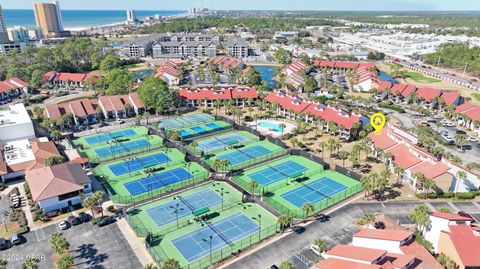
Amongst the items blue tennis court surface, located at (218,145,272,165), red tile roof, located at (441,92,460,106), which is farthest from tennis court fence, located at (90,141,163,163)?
red tile roof, located at (441,92,460,106)

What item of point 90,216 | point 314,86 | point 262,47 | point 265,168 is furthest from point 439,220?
point 262,47

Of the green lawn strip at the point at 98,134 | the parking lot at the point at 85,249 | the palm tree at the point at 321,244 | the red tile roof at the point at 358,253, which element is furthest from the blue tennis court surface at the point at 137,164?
the red tile roof at the point at 358,253

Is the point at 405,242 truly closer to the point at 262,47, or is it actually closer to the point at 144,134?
the point at 144,134

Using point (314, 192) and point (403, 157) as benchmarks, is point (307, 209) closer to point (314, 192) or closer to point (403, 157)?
point (314, 192)

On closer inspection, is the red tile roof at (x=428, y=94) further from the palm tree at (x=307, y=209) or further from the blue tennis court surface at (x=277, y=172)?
the palm tree at (x=307, y=209)

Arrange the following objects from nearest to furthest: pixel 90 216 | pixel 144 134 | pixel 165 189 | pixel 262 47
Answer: pixel 90 216, pixel 165 189, pixel 144 134, pixel 262 47

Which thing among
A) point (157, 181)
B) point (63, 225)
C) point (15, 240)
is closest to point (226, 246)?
point (157, 181)
